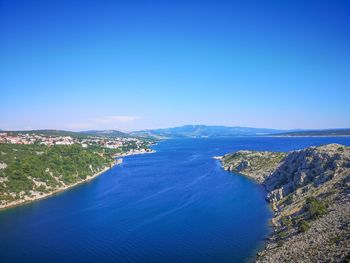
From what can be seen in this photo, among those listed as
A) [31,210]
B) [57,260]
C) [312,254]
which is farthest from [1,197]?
[312,254]

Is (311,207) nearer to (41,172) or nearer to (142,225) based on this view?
(142,225)

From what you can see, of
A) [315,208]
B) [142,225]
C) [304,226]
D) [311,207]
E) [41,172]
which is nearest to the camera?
[304,226]

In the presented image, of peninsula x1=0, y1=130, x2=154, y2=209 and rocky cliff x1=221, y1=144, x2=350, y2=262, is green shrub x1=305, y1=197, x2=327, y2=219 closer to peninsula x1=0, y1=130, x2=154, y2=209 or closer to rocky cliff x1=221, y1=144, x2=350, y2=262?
rocky cliff x1=221, y1=144, x2=350, y2=262

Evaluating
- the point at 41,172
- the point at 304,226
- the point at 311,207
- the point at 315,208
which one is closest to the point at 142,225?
the point at 304,226

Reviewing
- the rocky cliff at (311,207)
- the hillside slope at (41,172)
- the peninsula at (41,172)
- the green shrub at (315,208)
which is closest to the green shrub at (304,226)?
the rocky cliff at (311,207)

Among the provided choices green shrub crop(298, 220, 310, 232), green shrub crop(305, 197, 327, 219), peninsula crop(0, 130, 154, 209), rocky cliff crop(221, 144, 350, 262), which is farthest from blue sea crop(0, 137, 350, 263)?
green shrub crop(305, 197, 327, 219)

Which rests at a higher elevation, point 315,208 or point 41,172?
point 315,208

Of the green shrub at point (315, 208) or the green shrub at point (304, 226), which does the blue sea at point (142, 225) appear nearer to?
the green shrub at point (304, 226)
